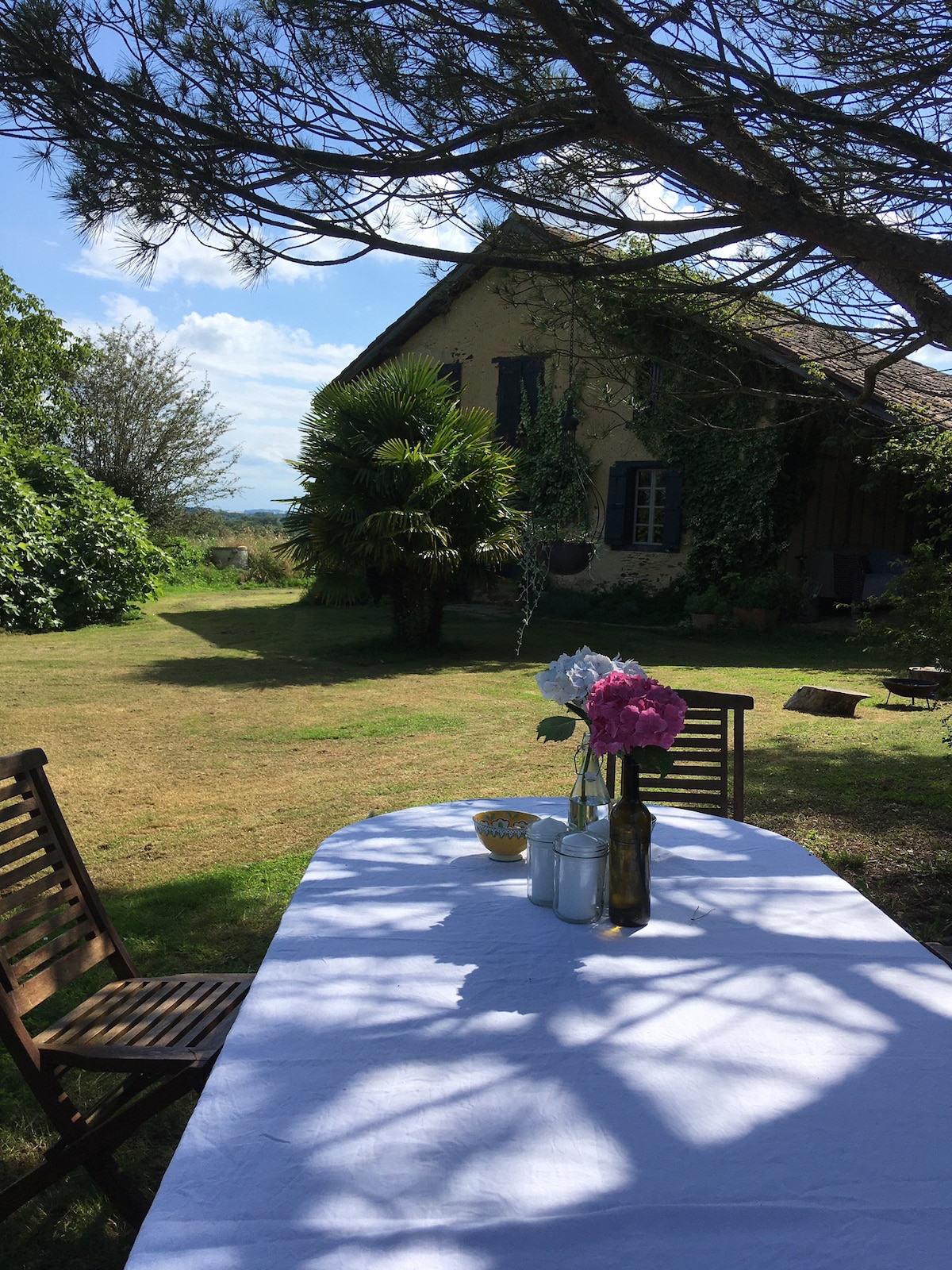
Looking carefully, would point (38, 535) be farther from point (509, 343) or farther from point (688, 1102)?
point (688, 1102)

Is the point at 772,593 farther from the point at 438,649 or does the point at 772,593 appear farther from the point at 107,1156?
the point at 107,1156

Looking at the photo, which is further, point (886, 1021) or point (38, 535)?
point (38, 535)

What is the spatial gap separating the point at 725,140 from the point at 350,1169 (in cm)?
350

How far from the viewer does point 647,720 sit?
78.6 inches

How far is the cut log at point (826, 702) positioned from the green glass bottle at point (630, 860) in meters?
6.51

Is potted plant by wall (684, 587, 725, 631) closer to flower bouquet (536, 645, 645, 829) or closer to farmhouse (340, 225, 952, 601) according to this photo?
farmhouse (340, 225, 952, 601)

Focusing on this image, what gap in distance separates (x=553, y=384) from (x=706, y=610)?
4.54 metres


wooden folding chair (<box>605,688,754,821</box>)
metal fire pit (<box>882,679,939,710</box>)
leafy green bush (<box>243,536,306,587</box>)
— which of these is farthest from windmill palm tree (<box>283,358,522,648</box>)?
leafy green bush (<box>243,536,306,587</box>)

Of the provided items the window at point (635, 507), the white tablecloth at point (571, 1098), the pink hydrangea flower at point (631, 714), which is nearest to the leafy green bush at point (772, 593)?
the window at point (635, 507)

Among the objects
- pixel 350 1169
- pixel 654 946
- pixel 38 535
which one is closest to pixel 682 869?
pixel 654 946

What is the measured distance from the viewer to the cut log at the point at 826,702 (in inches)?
316

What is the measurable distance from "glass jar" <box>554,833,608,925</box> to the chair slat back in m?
1.19

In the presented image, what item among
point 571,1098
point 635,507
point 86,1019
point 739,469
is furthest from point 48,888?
point 635,507

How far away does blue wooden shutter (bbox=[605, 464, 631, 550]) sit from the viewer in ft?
47.5
